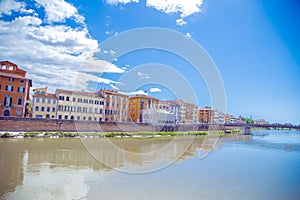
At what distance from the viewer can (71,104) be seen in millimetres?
31141

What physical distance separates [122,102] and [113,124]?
8601mm

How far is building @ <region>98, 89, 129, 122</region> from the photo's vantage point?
34963mm

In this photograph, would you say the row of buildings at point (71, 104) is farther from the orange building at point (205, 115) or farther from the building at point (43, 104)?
the orange building at point (205, 115)

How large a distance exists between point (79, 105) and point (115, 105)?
19.9 ft

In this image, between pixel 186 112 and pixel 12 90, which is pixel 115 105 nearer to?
pixel 12 90

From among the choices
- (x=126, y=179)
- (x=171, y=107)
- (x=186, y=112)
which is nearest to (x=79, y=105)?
(x=126, y=179)

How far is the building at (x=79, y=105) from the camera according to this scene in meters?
30.6

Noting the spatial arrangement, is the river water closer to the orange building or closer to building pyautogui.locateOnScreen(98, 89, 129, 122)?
building pyautogui.locateOnScreen(98, 89, 129, 122)

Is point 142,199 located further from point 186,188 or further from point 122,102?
point 122,102

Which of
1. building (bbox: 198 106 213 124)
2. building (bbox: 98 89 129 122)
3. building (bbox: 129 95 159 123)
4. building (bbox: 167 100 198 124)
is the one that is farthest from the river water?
building (bbox: 198 106 213 124)

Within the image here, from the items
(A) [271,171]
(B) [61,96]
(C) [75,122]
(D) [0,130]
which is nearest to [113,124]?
(C) [75,122]

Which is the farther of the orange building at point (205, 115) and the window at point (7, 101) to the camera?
the orange building at point (205, 115)

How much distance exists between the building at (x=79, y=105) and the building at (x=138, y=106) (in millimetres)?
7890

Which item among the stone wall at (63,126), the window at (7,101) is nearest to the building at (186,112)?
the stone wall at (63,126)
